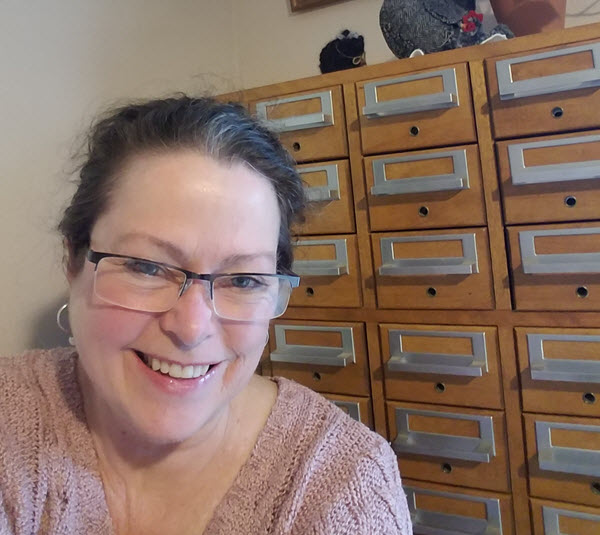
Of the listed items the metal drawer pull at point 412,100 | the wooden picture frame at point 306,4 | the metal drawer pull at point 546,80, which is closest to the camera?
the metal drawer pull at point 546,80

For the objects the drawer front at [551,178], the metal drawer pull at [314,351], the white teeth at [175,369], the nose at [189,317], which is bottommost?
the metal drawer pull at [314,351]

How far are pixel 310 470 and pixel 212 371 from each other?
0.18m

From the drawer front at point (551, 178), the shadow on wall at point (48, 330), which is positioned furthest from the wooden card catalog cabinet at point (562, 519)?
the shadow on wall at point (48, 330)

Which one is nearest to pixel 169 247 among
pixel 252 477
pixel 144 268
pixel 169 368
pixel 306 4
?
pixel 144 268

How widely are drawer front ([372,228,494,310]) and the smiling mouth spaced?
663 millimetres

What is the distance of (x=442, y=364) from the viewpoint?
1199mm

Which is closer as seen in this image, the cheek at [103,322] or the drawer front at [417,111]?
the cheek at [103,322]

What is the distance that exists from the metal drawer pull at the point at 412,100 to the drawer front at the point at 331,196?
0.46 feet

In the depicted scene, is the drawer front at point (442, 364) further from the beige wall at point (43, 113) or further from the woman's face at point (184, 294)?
the beige wall at point (43, 113)

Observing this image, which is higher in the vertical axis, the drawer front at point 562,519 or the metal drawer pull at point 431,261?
the metal drawer pull at point 431,261

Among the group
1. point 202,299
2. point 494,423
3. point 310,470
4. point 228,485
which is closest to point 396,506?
point 310,470

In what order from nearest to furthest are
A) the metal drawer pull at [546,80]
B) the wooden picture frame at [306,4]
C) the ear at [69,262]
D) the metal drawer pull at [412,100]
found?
the ear at [69,262], the metal drawer pull at [546,80], the metal drawer pull at [412,100], the wooden picture frame at [306,4]

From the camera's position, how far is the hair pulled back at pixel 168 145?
687 mm

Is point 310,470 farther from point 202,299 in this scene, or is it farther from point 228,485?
point 202,299
